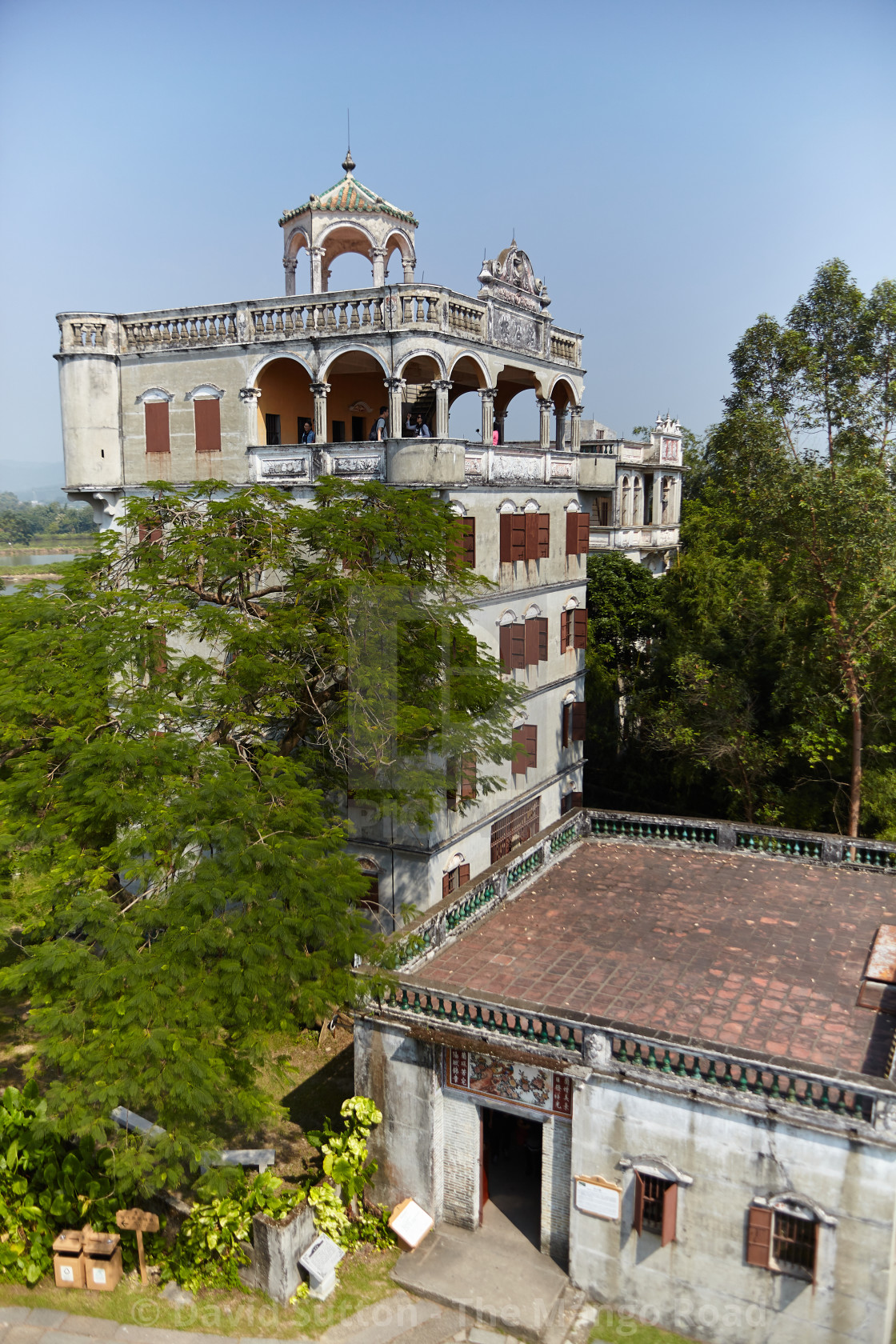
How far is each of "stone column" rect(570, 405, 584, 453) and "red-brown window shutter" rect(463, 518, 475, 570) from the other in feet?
27.0

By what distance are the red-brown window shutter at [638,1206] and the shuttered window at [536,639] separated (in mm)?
15074

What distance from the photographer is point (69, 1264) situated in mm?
13445

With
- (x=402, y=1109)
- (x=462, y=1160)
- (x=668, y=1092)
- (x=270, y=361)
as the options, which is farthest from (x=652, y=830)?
(x=270, y=361)

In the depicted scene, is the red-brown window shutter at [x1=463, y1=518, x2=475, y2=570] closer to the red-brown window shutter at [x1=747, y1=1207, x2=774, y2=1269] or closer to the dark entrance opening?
the dark entrance opening

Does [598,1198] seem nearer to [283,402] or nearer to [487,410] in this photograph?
[487,410]

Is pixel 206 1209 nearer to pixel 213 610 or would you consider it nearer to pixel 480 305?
pixel 213 610

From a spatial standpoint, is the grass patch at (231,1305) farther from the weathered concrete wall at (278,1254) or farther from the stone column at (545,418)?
the stone column at (545,418)

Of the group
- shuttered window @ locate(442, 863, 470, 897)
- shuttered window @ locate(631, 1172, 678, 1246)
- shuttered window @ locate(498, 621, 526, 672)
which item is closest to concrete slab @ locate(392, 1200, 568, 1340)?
shuttered window @ locate(631, 1172, 678, 1246)

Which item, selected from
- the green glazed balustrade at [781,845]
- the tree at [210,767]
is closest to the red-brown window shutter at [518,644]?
the tree at [210,767]

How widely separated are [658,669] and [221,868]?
77.4 feet

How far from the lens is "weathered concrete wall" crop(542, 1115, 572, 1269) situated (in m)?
12.7

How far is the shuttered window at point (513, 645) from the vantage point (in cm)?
2448

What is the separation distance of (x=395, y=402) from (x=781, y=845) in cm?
1285

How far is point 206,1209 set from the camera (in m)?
13.4
